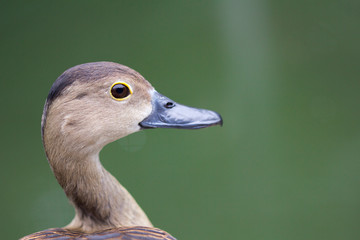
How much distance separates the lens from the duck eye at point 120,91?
1.09 meters

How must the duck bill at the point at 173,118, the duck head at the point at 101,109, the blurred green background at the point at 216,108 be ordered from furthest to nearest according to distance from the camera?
the blurred green background at the point at 216,108, the duck bill at the point at 173,118, the duck head at the point at 101,109

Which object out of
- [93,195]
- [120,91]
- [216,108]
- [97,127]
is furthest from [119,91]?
[216,108]

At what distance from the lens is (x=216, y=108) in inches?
105

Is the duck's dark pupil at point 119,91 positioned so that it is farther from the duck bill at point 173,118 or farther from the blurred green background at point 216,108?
the blurred green background at point 216,108

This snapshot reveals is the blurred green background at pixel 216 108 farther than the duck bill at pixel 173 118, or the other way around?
the blurred green background at pixel 216 108

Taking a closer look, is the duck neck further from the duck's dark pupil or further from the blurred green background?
the blurred green background

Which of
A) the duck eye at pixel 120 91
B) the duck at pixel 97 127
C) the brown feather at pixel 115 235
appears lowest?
the brown feather at pixel 115 235

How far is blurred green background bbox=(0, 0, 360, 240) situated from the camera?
2457 mm

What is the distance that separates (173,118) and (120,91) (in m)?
0.18

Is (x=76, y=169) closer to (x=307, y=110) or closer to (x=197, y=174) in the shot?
(x=197, y=174)

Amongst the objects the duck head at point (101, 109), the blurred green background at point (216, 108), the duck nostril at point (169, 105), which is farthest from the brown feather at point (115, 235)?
the blurred green background at point (216, 108)

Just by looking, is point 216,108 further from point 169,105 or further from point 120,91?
point 120,91

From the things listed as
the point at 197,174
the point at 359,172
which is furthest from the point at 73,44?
the point at 359,172

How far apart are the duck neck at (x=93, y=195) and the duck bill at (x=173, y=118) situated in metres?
0.20
